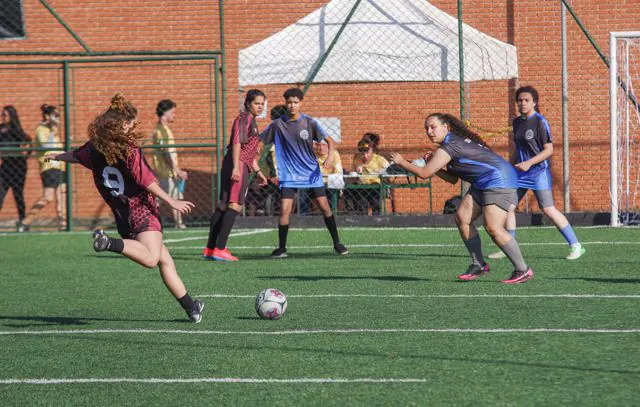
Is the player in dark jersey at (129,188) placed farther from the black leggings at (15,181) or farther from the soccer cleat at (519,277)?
the black leggings at (15,181)

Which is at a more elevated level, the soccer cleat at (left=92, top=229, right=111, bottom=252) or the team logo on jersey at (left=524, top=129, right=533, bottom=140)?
the team logo on jersey at (left=524, top=129, right=533, bottom=140)

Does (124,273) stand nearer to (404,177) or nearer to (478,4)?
(404,177)

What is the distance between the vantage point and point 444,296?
8773 millimetres

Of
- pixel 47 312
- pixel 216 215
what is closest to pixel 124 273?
pixel 216 215

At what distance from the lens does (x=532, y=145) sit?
1197 cm

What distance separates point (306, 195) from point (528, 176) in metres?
6.28

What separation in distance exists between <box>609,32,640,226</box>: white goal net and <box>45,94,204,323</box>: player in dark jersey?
9.82 meters

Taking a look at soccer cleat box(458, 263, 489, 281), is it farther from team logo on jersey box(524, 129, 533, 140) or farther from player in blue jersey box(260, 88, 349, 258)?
player in blue jersey box(260, 88, 349, 258)

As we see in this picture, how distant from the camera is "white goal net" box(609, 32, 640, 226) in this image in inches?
627

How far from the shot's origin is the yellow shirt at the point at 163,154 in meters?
17.6

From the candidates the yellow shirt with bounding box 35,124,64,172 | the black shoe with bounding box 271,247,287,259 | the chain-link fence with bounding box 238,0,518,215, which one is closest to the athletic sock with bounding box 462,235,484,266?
the black shoe with bounding box 271,247,287,259

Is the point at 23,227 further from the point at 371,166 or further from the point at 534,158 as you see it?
the point at 534,158

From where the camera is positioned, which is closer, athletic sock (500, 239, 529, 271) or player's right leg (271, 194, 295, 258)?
athletic sock (500, 239, 529, 271)

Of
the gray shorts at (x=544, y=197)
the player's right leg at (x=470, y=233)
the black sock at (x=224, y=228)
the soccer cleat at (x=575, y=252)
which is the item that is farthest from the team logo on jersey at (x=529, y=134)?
the black sock at (x=224, y=228)
